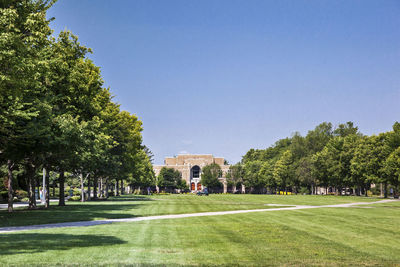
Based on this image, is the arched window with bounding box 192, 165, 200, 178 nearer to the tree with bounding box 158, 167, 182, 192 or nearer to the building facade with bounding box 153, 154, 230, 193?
the building facade with bounding box 153, 154, 230, 193

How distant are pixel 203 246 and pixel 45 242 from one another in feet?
15.3

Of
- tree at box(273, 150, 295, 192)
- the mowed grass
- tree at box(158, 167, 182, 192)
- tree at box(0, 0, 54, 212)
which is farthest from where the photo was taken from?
tree at box(158, 167, 182, 192)

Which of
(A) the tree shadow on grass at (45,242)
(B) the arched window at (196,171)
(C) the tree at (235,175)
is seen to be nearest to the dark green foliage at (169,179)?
(B) the arched window at (196,171)

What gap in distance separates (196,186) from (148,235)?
12626cm

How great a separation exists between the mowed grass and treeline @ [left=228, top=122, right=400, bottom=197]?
47.9 meters

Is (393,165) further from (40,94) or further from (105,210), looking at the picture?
(40,94)

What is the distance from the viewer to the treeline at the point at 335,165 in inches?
2527

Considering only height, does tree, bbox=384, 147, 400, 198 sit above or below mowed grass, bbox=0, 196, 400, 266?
above

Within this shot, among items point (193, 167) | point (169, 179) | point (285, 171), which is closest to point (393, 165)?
point (285, 171)

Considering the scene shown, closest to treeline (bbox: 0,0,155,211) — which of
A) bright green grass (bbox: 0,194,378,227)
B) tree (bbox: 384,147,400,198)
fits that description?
bright green grass (bbox: 0,194,378,227)

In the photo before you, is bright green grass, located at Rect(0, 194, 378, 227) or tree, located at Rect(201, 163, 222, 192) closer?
bright green grass, located at Rect(0, 194, 378, 227)

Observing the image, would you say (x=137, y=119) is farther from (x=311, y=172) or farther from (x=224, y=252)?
(x=224, y=252)

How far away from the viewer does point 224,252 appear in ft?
36.2

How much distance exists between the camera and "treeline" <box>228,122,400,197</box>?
64188 millimetres
